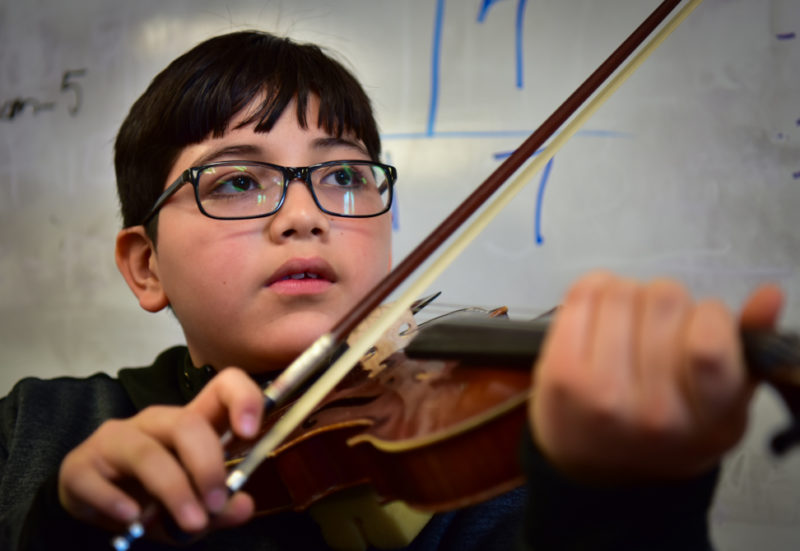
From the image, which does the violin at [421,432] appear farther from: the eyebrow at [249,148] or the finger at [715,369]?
the eyebrow at [249,148]

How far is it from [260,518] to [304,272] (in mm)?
235

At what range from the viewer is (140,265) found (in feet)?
2.43

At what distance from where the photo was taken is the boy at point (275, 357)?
0.84ft

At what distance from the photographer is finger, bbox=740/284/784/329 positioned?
26 cm

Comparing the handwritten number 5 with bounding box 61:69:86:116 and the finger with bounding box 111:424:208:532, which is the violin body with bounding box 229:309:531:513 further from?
the handwritten number 5 with bounding box 61:69:86:116

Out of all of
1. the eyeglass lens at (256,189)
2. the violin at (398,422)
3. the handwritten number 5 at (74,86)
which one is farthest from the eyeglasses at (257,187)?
the handwritten number 5 at (74,86)

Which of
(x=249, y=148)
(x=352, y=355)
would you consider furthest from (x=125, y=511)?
(x=249, y=148)

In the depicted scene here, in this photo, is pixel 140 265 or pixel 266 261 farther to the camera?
pixel 140 265

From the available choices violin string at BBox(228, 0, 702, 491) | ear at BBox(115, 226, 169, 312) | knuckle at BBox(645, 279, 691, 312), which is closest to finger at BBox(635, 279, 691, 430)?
knuckle at BBox(645, 279, 691, 312)

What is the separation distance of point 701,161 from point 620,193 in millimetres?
117

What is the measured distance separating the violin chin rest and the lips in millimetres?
205

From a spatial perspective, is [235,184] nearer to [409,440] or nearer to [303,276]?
[303,276]

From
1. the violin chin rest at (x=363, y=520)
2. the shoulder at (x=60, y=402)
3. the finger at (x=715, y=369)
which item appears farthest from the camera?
the shoulder at (x=60, y=402)

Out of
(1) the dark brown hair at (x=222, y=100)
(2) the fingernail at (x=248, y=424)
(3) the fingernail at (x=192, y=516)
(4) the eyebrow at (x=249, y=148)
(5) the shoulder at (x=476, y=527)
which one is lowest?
(5) the shoulder at (x=476, y=527)
